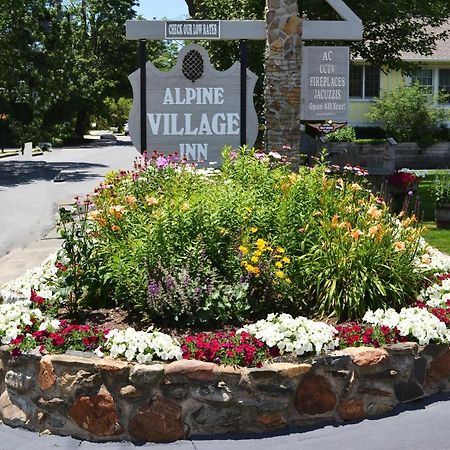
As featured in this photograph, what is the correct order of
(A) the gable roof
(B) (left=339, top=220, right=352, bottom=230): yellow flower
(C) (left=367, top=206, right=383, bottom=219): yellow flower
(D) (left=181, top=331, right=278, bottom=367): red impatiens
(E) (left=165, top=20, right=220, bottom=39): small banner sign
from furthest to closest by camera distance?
(A) the gable roof < (E) (left=165, top=20, right=220, bottom=39): small banner sign < (C) (left=367, top=206, right=383, bottom=219): yellow flower < (B) (left=339, top=220, right=352, bottom=230): yellow flower < (D) (left=181, top=331, right=278, bottom=367): red impatiens

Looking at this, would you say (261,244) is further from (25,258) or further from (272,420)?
(25,258)

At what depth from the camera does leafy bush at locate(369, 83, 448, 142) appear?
3206 cm

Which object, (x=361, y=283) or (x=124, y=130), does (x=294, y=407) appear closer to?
(x=361, y=283)

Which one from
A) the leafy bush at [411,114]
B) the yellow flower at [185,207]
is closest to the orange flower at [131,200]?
the yellow flower at [185,207]

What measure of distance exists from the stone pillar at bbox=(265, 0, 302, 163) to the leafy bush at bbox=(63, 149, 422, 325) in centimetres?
475

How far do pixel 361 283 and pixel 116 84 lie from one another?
5686cm

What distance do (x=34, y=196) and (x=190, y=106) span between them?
31.5 feet

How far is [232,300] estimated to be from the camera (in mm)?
6000

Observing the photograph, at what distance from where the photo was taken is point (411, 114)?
32156 mm

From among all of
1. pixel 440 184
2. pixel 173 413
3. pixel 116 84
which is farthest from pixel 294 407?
pixel 116 84

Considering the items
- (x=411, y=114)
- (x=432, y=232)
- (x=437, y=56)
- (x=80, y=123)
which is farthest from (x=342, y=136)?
(x=80, y=123)

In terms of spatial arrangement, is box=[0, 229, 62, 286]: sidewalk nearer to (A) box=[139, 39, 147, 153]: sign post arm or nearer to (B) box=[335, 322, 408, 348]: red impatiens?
(A) box=[139, 39, 147, 153]: sign post arm

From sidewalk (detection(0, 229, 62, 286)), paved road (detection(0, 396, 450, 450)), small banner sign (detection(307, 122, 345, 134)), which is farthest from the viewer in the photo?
small banner sign (detection(307, 122, 345, 134))

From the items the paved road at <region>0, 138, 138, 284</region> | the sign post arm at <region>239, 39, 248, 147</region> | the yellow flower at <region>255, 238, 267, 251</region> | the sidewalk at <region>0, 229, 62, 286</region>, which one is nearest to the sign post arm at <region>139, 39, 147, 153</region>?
the sign post arm at <region>239, 39, 248, 147</region>
